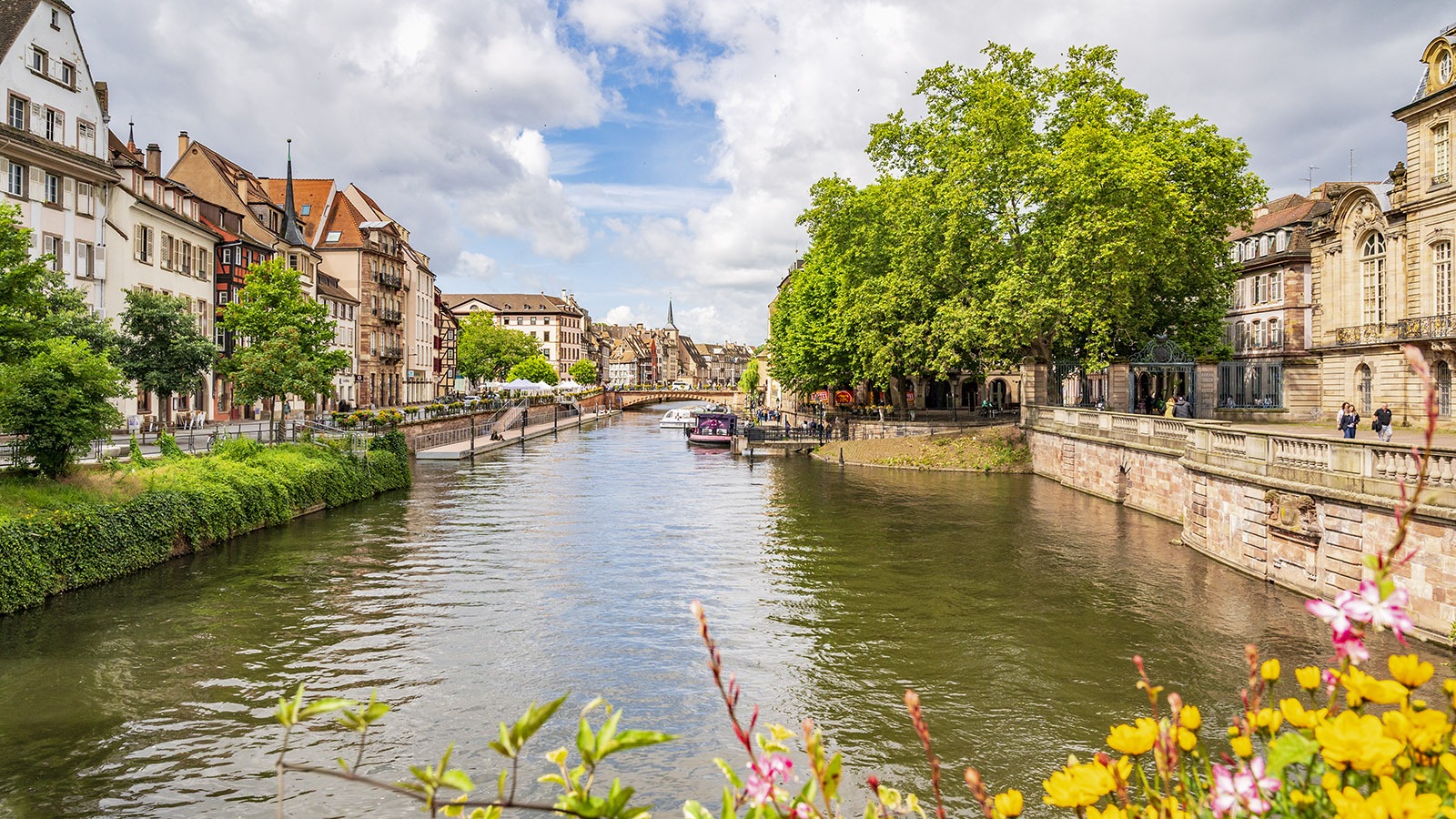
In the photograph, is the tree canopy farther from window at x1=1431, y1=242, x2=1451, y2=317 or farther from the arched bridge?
the arched bridge

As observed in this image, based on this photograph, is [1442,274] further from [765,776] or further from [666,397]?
[666,397]

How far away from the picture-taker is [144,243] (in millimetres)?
41469

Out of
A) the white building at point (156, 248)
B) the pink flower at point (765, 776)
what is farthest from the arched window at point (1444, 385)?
the white building at point (156, 248)

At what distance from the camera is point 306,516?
99.6 ft

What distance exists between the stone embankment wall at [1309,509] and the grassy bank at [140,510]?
71.5ft

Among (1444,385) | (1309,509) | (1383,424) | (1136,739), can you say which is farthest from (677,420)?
(1136,739)

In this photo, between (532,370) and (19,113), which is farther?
(532,370)

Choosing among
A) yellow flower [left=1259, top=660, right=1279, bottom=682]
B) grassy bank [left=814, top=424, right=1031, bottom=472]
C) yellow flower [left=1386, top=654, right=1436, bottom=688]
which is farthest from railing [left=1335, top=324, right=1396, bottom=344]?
yellow flower [left=1386, top=654, right=1436, bottom=688]

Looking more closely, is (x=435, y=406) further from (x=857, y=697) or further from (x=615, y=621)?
(x=857, y=697)

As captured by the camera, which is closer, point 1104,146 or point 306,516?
point 306,516

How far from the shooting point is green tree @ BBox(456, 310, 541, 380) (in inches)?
4724

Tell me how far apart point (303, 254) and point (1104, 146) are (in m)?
48.0

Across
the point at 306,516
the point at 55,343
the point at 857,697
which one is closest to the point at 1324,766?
the point at 857,697

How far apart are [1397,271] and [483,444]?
4794 centimetres
